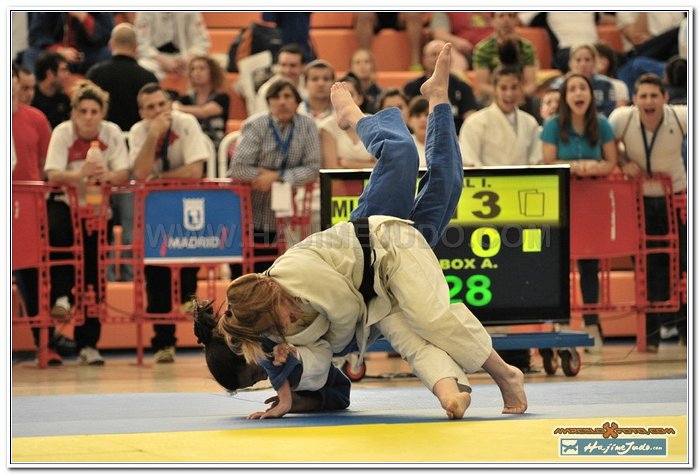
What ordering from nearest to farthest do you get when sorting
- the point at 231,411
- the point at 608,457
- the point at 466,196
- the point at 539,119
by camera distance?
the point at 608,457, the point at 231,411, the point at 466,196, the point at 539,119

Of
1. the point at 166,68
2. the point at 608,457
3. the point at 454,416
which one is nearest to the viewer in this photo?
the point at 608,457

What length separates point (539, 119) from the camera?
976 cm

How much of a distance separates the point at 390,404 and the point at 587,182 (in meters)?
2.86

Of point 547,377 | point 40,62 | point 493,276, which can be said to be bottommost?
point 547,377

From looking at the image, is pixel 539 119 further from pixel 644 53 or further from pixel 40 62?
pixel 40 62

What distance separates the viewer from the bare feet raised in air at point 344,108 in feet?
17.8

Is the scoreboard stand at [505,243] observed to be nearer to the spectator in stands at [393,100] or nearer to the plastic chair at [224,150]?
the spectator in stands at [393,100]

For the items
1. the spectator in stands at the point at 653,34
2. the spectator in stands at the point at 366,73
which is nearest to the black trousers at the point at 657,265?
the spectator in stands at the point at 366,73

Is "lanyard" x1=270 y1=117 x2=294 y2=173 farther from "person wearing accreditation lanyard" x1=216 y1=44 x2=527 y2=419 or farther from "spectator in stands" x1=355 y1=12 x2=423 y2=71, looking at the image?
"spectator in stands" x1=355 y1=12 x2=423 y2=71

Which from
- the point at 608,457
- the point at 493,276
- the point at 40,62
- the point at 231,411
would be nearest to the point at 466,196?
the point at 493,276

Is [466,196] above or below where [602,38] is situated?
→ below

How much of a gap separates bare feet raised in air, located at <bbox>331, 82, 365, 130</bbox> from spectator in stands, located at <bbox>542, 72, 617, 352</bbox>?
9.08 feet

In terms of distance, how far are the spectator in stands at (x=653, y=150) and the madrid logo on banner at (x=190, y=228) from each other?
104 inches

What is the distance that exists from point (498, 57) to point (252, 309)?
6.21 meters
